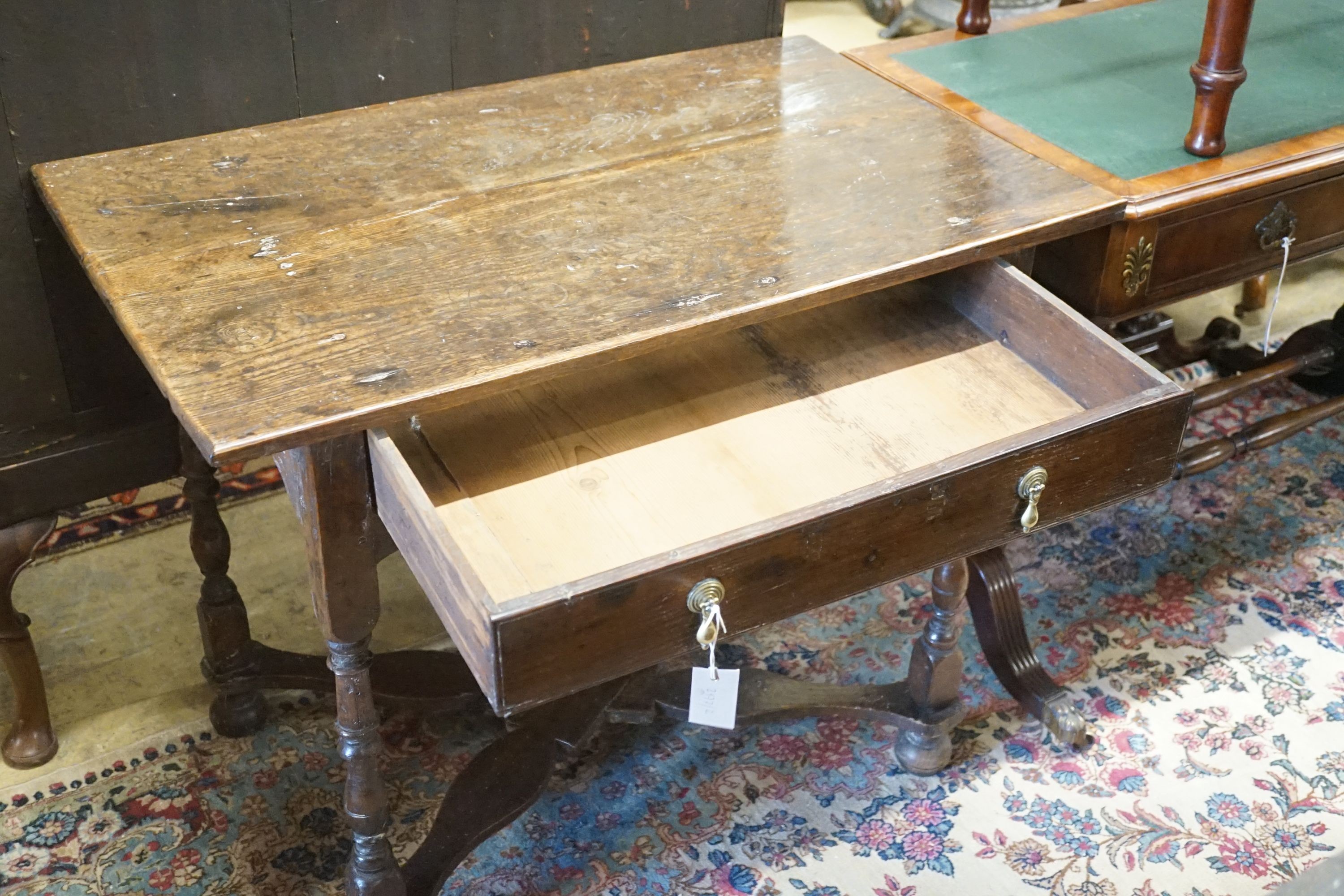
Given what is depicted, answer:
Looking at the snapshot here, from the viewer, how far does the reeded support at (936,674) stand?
65.3 inches

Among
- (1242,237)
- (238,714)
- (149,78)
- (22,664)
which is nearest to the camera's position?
(149,78)

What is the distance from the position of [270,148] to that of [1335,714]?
5.10ft

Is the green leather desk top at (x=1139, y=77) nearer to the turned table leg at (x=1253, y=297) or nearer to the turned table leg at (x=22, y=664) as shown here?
the turned table leg at (x=1253, y=297)

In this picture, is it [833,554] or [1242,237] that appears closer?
[833,554]

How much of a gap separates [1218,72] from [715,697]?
0.88 m

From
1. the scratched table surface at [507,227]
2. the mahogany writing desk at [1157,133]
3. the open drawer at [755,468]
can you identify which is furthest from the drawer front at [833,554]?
the mahogany writing desk at [1157,133]

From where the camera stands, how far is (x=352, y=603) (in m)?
1.25

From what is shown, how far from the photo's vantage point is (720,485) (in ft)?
4.14

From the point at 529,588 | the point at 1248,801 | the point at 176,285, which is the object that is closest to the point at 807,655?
the point at 1248,801

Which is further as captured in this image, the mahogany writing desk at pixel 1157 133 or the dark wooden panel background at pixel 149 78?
the mahogany writing desk at pixel 1157 133

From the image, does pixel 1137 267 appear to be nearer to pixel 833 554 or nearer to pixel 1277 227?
pixel 1277 227

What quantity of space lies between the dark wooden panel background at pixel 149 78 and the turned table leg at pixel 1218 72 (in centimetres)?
70

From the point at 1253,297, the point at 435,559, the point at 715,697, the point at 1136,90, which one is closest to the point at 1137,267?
the point at 1136,90

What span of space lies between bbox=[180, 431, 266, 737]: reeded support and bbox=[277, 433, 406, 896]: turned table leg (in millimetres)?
436
